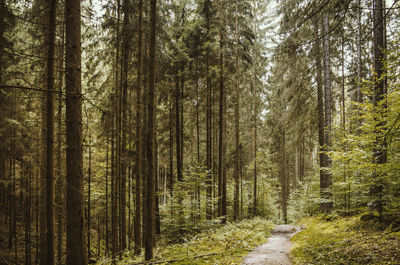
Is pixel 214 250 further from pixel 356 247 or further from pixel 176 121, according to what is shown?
pixel 176 121

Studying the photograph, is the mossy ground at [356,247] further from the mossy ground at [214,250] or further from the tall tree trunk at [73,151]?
the tall tree trunk at [73,151]

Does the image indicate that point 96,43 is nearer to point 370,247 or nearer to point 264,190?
point 370,247

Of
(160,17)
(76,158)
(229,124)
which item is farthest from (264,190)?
(76,158)

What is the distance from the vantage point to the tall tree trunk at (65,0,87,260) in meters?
4.79

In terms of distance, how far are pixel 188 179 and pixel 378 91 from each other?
8.54 m

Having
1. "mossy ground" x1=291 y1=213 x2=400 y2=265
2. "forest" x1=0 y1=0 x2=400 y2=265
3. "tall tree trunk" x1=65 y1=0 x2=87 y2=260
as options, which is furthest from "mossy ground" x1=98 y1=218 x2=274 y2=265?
"tall tree trunk" x1=65 y1=0 x2=87 y2=260

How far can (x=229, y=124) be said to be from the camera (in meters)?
23.3

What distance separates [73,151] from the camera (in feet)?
15.8

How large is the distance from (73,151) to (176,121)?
9.12m

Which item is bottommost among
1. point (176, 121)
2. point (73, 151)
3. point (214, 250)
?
point (214, 250)

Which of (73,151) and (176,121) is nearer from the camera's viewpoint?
(73,151)

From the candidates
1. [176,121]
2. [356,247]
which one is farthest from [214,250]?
[176,121]

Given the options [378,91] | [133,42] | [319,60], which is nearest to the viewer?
[378,91]

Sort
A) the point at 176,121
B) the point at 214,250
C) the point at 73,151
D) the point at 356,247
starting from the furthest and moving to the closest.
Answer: the point at 176,121, the point at 214,250, the point at 356,247, the point at 73,151
